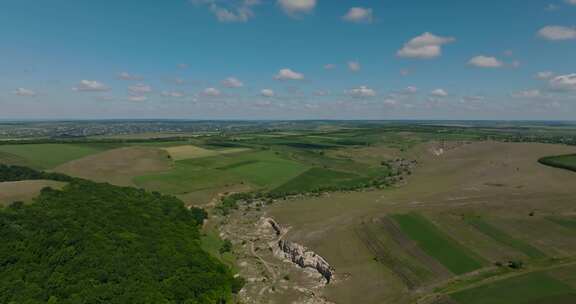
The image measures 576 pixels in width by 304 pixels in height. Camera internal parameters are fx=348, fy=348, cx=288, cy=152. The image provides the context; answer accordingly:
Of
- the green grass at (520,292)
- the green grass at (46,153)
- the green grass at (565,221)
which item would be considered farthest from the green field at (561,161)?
the green grass at (46,153)

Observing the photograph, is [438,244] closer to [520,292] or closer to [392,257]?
[392,257]

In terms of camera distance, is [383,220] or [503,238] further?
[383,220]

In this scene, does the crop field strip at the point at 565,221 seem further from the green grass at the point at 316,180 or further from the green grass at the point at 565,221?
the green grass at the point at 316,180

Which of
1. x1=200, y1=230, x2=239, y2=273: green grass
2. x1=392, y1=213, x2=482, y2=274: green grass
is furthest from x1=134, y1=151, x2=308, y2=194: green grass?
x1=392, y1=213, x2=482, y2=274: green grass

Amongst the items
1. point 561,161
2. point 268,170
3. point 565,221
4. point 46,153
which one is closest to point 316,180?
point 268,170

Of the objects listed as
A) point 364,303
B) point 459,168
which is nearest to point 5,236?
point 364,303

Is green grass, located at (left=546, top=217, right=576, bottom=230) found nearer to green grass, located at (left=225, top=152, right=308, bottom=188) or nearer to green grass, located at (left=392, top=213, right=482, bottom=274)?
green grass, located at (left=392, top=213, right=482, bottom=274)

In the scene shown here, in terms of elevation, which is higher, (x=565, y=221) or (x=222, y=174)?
(x=565, y=221)

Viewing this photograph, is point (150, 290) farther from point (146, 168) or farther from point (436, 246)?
point (146, 168)
